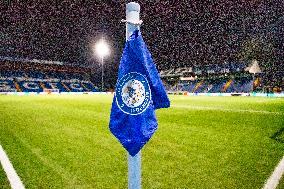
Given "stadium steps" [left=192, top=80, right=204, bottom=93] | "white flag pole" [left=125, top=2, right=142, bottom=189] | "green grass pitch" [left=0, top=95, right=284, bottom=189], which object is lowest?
"stadium steps" [left=192, top=80, right=204, bottom=93]

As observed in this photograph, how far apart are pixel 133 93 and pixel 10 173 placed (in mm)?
2854

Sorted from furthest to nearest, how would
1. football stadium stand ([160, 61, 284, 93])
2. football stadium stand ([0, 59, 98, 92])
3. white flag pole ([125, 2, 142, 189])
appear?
football stadium stand ([0, 59, 98, 92]), football stadium stand ([160, 61, 284, 93]), white flag pole ([125, 2, 142, 189])

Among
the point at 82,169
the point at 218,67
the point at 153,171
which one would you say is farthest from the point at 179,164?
the point at 218,67

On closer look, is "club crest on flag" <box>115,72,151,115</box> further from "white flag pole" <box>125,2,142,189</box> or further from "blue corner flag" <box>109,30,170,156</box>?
"white flag pole" <box>125,2,142,189</box>

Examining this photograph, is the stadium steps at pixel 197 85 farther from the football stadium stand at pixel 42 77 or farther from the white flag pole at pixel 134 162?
the white flag pole at pixel 134 162

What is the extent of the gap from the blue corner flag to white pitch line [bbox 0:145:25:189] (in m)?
1.96

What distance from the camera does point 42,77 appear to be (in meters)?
67.5

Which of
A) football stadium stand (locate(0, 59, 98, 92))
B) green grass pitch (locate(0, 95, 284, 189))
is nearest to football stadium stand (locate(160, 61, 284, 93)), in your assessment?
football stadium stand (locate(0, 59, 98, 92))

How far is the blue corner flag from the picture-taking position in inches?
103

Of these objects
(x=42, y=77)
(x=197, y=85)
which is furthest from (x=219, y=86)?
(x=42, y=77)

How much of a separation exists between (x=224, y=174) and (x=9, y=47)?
6647cm

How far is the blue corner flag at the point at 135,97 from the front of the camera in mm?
2613

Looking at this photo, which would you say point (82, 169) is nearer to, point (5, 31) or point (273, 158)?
point (273, 158)

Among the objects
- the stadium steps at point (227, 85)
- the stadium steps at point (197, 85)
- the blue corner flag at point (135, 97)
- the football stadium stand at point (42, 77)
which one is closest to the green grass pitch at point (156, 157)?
the blue corner flag at point (135, 97)
